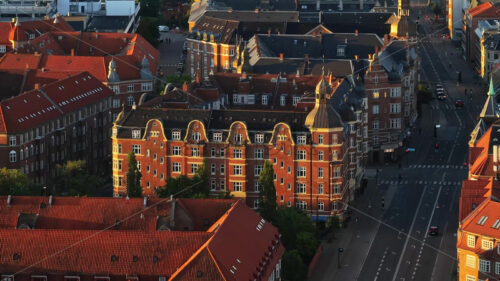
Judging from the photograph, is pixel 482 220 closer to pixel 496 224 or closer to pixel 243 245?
pixel 496 224

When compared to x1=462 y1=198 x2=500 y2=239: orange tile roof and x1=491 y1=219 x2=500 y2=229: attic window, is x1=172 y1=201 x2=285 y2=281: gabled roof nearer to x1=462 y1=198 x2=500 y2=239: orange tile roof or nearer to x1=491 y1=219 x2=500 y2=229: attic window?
x1=462 y1=198 x2=500 y2=239: orange tile roof

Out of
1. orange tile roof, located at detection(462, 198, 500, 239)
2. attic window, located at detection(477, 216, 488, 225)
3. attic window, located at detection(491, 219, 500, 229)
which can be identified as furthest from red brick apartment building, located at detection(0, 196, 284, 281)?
attic window, located at detection(491, 219, 500, 229)

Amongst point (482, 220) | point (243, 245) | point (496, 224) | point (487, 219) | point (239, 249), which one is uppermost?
point (487, 219)

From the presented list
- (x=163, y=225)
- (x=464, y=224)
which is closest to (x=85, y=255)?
(x=163, y=225)

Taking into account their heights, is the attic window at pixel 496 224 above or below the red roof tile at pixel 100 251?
above

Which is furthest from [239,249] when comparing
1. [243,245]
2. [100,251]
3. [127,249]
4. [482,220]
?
[482,220]

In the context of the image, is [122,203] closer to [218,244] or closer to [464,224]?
[218,244]

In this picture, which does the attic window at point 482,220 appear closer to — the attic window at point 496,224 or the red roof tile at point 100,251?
the attic window at point 496,224

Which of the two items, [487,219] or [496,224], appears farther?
[487,219]

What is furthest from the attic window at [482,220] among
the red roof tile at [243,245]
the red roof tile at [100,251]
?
the red roof tile at [100,251]
